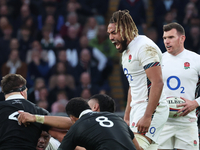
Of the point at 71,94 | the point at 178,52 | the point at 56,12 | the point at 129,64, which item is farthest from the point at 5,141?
the point at 56,12

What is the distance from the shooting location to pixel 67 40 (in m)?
9.38

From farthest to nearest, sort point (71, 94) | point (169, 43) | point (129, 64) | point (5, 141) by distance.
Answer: point (71, 94)
point (169, 43)
point (129, 64)
point (5, 141)

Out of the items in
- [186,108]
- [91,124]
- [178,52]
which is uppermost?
[178,52]

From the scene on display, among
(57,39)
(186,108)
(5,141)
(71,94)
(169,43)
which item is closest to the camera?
(5,141)

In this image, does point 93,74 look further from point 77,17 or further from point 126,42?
point 126,42

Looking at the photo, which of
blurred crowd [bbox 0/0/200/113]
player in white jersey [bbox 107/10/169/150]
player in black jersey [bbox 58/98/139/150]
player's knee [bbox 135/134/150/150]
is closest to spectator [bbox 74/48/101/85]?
blurred crowd [bbox 0/0/200/113]

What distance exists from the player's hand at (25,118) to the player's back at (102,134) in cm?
61

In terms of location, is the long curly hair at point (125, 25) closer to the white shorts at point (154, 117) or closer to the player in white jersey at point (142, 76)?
the player in white jersey at point (142, 76)

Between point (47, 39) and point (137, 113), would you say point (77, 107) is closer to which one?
point (137, 113)

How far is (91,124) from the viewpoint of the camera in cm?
324

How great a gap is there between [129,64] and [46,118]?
1087 millimetres

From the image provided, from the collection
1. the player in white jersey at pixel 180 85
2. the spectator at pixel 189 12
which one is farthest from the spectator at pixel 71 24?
the player in white jersey at pixel 180 85

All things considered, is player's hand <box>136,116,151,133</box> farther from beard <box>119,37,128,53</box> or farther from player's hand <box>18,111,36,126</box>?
player's hand <box>18,111,36,126</box>

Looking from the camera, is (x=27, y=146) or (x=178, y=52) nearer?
(x=27, y=146)
